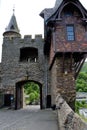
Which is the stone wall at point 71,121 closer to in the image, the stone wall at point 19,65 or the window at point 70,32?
the window at point 70,32

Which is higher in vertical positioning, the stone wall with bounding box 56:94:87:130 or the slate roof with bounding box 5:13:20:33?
the slate roof with bounding box 5:13:20:33

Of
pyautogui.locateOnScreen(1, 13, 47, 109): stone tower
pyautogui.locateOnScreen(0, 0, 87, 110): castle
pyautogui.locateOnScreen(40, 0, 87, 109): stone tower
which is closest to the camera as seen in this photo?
pyautogui.locateOnScreen(40, 0, 87, 109): stone tower

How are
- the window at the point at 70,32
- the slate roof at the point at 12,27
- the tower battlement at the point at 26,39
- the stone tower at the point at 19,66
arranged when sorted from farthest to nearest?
the slate roof at the point at 12,27 < the tower battlement at the point at 26,39 < the stone tower at the point at 19,66 < the window at the point at 70,32

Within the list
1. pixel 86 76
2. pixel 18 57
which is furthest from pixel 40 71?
pixel 86 76

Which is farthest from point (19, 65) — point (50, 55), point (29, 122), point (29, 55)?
point (29, 122)

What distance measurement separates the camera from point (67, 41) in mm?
14547

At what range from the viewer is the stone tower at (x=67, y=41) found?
14.3 metres

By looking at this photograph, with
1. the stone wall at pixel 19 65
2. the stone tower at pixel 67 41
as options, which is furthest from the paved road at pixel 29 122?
the stone wall at pixel 19 65

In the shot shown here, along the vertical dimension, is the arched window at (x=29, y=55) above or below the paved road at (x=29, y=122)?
above

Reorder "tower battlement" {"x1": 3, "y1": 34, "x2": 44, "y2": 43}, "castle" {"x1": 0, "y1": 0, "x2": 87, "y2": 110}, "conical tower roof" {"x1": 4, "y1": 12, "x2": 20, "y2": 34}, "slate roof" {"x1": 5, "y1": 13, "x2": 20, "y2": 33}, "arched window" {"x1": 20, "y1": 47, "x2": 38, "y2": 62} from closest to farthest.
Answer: "castle" {"x1": 0, "y1": 0, "x2": 87, "y2": 110} → "tower battlement" {"x1": 3, "y1": 34, "x2": 44, "y2": 43} → "arched window" {"x1": 20, "y1": 47, "x2": 38, "y2": 62} → "conical tower roof" {"x1": 4, "y1": 12, "x2": 20, "y2": 34} → "slate roof" {"x1": 5, "y1": 13, "x2": 20, "y2": 33}

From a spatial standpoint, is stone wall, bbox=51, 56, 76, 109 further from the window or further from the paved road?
the paved road

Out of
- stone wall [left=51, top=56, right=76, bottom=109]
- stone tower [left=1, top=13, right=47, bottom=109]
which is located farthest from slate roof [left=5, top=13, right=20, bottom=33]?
stone wall [left=51, top=56, right=76, bottom=109]

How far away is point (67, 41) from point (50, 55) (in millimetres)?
4418

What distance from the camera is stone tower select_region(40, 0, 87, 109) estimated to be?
14.3m
